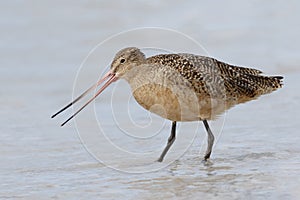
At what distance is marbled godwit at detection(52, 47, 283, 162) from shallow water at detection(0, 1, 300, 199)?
396mm

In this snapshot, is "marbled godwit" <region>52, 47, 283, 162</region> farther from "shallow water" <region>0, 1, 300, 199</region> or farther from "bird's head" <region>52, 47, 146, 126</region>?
"shallow water" <region>0, 1, 300, 199</region>

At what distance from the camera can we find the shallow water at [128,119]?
671cm

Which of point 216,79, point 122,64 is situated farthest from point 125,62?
point 216,79

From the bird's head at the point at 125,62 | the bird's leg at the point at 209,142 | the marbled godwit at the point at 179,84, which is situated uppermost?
the bird's head at the point at 125,62

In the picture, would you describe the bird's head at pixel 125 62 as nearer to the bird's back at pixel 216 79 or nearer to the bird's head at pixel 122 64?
the bird's head at pixel 122 64

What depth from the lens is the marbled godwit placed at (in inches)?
295

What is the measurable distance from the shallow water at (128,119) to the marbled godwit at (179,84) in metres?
0.40

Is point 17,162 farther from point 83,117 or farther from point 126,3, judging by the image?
point 126,3

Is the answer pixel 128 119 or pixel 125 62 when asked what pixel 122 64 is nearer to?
pixel 125 62

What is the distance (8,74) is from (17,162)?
3.74m

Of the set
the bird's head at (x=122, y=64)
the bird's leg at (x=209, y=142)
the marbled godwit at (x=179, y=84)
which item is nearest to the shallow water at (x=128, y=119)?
the bird's leg at (x=209, y=142)

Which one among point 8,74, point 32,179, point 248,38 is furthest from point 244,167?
point 248,38

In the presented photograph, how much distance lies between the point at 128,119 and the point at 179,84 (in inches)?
69.9

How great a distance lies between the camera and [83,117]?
936 centimetres
